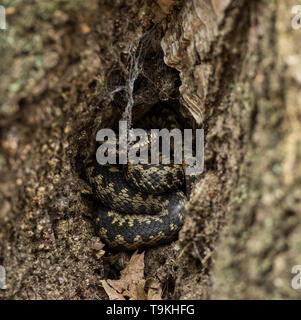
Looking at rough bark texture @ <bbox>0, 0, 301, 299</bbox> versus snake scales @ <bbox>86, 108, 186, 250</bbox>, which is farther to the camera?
snake scales @ <bbox>86, 108, 186, 250</bbox>

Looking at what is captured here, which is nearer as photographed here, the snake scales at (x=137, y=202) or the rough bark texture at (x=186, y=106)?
the rough bark texture at (x=186, y=106)

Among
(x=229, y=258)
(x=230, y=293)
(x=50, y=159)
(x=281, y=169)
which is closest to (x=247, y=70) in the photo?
(x=281, y=169)
